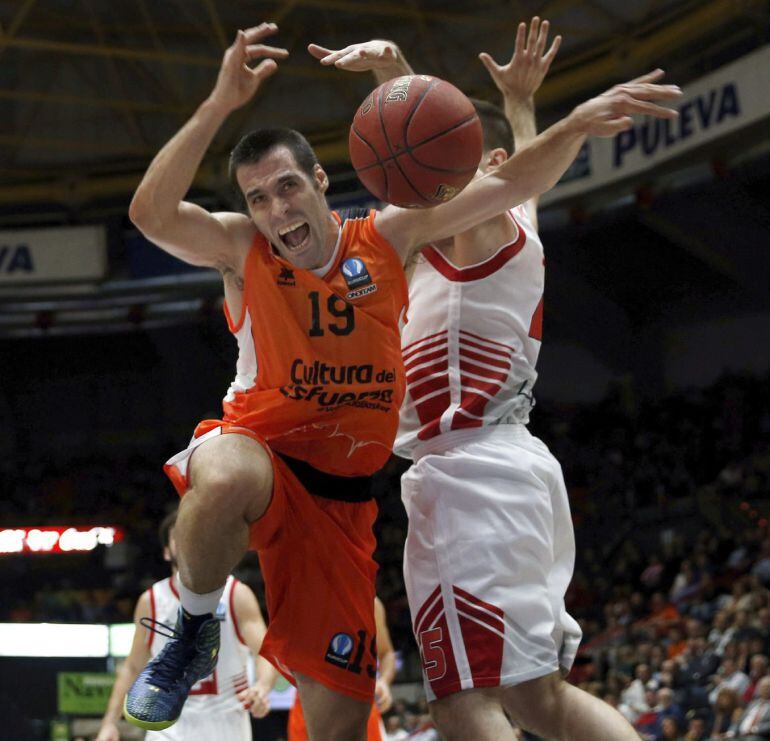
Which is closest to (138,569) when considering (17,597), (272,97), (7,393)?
(17,597)

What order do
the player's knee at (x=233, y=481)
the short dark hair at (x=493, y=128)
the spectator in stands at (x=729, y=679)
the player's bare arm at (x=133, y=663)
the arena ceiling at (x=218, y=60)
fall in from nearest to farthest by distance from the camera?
the player's knee at (x=233, y=481)
the short dark hair at (x=493, y=128)
the player's bare arm at (x=133, y=663)
the spectator in stands at (x=729, y=679)
the arena ceiling at (x=218, y=60)

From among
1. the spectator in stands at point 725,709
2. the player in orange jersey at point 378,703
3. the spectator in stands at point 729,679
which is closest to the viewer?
the player in orange jersey at point 378,703

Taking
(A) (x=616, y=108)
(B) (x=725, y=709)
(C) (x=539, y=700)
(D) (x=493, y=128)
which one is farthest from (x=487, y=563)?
(B) (x=725, y=709)

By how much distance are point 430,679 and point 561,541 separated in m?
0.70

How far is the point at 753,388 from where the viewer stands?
18.1 metres

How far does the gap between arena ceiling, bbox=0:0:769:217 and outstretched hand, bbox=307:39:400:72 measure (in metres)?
11.7

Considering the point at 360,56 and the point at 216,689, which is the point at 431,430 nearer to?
the point at 360,56

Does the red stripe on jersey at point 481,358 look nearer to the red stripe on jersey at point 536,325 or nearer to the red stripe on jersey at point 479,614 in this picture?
the red stripe on jersey at point 536,325

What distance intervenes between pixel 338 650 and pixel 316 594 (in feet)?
0.67

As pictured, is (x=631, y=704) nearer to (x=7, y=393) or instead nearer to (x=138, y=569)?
(x=138, y=569)

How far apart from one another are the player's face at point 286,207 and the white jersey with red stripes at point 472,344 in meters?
0.58

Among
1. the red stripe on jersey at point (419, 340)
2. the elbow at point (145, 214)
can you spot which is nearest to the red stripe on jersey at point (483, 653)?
the red stripe on jersey at point (419, 340)

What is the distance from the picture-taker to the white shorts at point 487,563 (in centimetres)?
419

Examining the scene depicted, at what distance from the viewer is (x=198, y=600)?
4.05 meters
